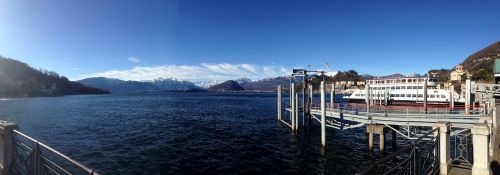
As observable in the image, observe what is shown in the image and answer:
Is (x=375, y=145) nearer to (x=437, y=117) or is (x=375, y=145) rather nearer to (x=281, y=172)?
(x=437, y=117)

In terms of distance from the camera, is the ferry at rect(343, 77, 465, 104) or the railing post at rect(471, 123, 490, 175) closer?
the railing post at rect(471, 123, 490, 175)

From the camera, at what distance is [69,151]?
31.0m

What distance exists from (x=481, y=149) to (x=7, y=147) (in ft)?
50.5

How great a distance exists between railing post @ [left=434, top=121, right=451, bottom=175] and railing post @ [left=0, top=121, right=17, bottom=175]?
46.6 feet

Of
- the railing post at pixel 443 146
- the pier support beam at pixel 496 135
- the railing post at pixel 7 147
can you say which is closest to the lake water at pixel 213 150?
the pier support beam at pixel 496 135

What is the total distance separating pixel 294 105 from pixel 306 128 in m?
5.38

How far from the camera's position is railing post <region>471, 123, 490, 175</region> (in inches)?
400

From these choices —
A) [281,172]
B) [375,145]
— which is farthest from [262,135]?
[281,172]

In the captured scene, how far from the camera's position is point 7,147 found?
989 centimetres

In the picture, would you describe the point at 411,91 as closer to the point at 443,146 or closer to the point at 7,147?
the point at 443,146

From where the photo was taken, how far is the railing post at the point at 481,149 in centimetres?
1015

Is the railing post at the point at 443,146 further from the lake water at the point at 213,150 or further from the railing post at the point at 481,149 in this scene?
the lake water at the point at 213,150

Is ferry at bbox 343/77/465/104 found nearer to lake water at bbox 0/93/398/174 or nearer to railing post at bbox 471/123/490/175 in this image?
lake water at bbox 0/93/398/174

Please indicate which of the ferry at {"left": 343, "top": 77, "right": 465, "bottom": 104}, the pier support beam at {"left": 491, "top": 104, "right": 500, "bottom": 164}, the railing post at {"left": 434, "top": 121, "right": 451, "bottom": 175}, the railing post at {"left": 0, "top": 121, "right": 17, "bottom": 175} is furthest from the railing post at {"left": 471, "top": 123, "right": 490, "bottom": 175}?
the ferry at {"left": 343, "top": 77, "right": 465, "bottom": 104}
